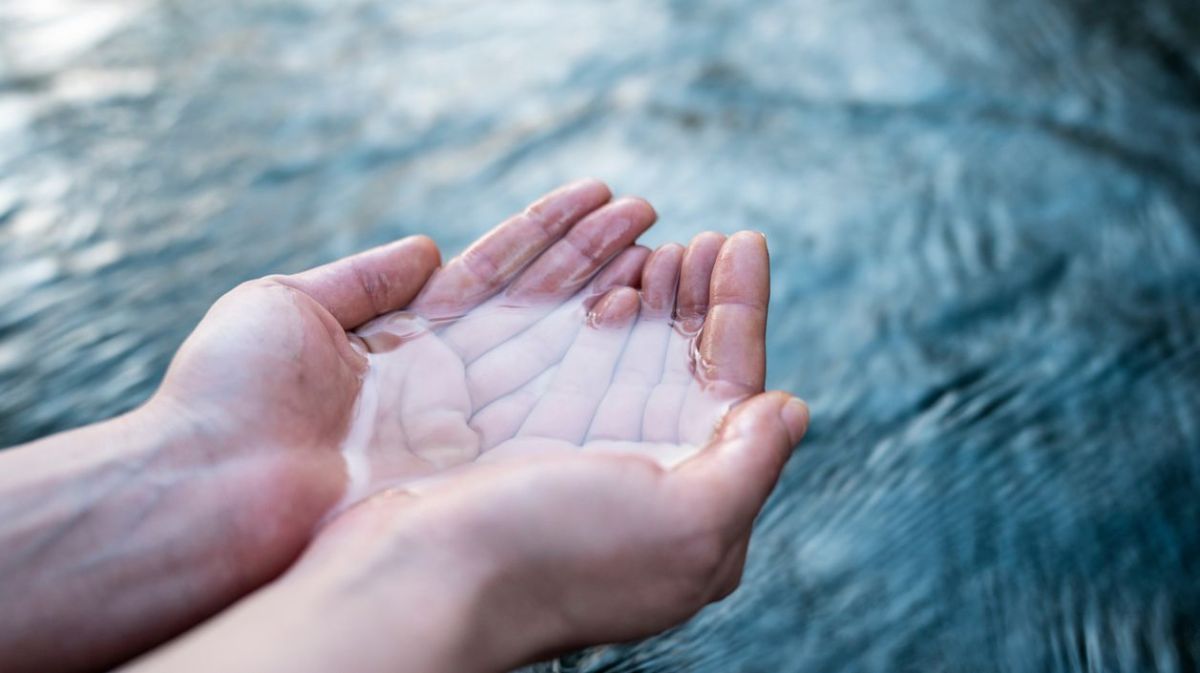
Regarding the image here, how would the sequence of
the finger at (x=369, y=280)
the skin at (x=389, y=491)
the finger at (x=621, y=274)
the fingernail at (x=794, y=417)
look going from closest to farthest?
the skin at (x=389, y=491)
the fingernail at (x=794, y=417)
the finger at (x=369, y=280)
the finger at (x=621, y=274)

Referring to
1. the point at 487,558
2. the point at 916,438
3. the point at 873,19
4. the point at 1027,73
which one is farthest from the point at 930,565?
the point at 873,19

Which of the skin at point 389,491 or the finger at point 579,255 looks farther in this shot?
the finger at point 579,255

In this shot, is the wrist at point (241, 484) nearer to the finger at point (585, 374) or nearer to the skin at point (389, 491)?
the skin at point (389, 491)

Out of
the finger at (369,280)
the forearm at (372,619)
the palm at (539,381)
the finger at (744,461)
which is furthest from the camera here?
the finger at (369,280)

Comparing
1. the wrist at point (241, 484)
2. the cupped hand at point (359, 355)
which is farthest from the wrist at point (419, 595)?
the cupped hand at point (359, 355)

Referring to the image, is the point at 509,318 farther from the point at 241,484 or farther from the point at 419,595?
the point at 419,595

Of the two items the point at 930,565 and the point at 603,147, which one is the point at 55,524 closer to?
the point at 930,565

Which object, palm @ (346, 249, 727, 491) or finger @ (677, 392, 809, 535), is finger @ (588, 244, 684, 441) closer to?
palm @ (346, 249, 727, 491)

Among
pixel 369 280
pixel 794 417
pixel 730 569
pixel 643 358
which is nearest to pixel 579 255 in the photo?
pixel 643 358
